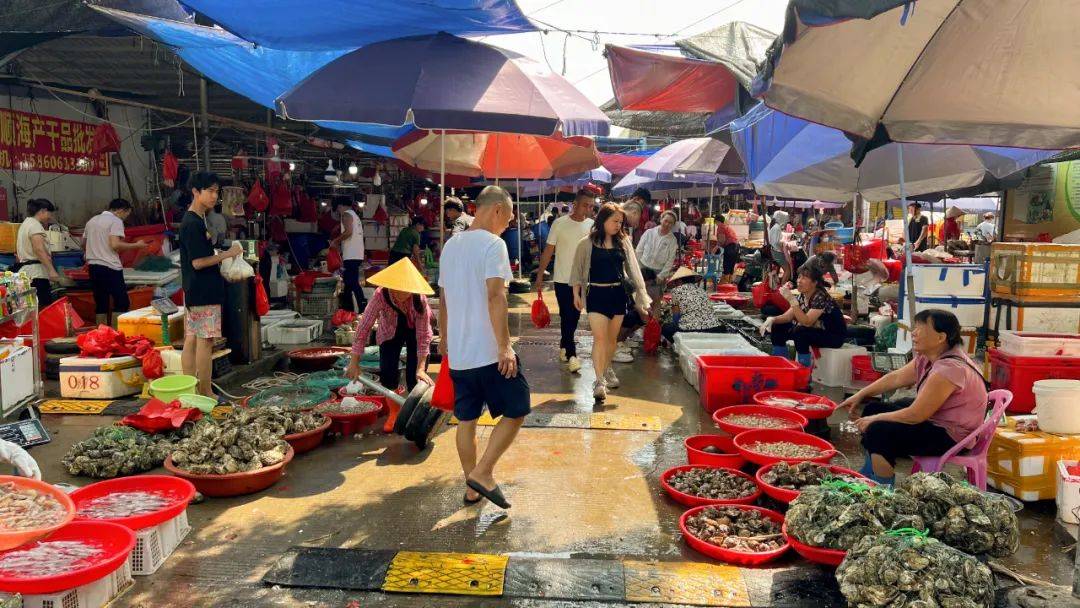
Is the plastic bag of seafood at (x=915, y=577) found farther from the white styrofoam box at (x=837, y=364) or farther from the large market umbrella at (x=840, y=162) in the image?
the large market umbrella at (x=840, y=162)

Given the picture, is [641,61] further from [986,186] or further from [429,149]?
[986,186]

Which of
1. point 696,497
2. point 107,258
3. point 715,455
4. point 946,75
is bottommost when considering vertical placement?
point 696,497

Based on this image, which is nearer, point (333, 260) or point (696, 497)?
point (696, 497)

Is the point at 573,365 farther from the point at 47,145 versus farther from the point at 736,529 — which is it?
the point at 47,145

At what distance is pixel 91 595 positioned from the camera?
3.31 metres

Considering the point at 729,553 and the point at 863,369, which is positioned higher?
the point at 863,369

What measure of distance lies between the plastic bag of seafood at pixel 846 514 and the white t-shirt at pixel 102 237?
8.31m

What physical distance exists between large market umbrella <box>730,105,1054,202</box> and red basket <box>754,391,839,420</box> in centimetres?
345

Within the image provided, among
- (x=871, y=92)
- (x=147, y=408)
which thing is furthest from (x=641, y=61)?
(x=147, y=408)

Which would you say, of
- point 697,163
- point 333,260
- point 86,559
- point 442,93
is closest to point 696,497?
point 86,559

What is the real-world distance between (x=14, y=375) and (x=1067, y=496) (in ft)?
24.2

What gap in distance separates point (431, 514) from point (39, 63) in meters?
9.43

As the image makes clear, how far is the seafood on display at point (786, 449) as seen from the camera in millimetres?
5039

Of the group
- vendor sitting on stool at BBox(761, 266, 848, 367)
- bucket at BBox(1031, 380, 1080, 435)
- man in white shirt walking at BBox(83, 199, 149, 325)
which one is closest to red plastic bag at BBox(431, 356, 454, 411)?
bucket at BBox(1031, 380, 1080, 435)
